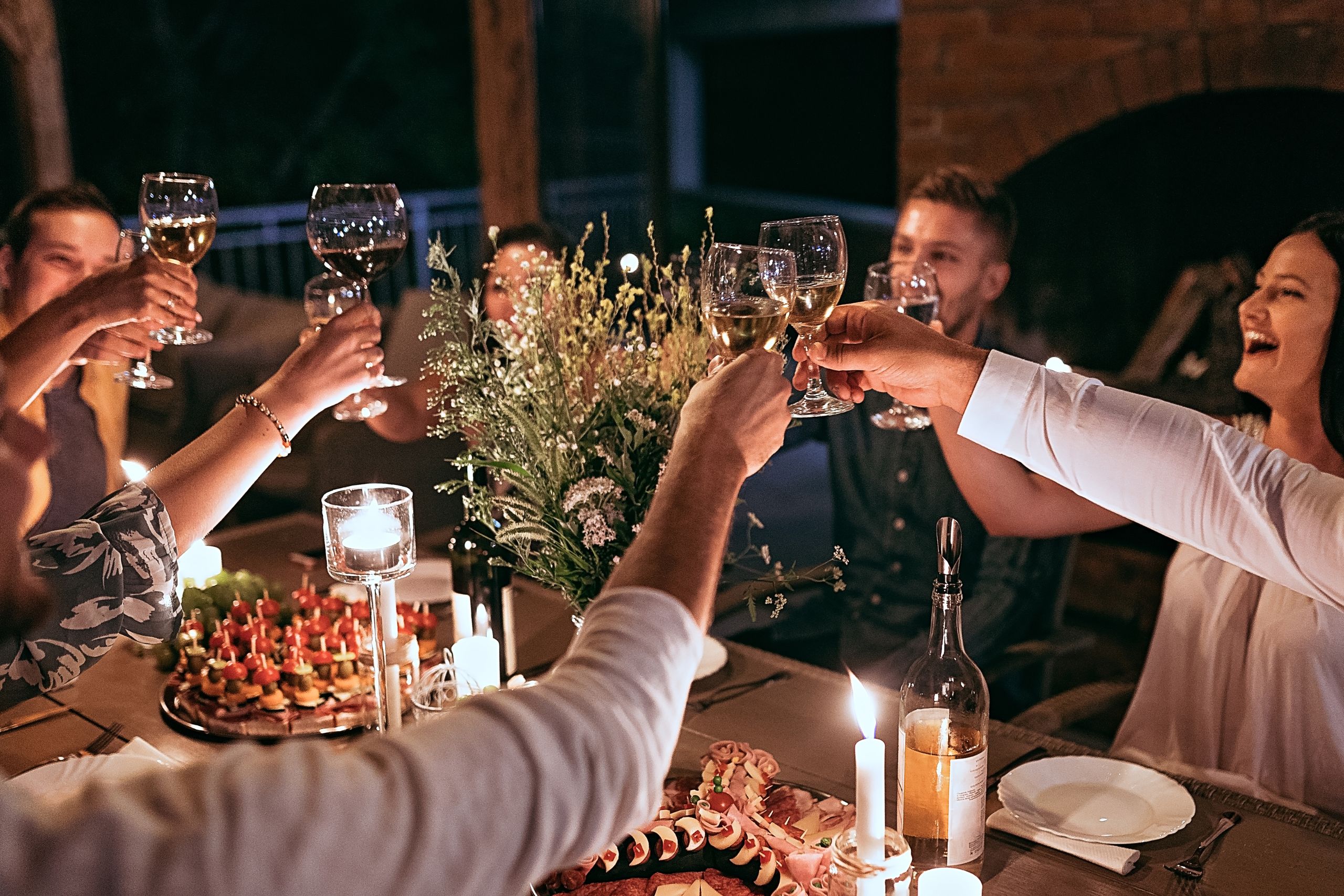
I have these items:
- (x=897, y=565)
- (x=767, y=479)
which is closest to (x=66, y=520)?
(x=897, y=565)

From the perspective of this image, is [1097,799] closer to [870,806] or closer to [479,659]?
[870,806]

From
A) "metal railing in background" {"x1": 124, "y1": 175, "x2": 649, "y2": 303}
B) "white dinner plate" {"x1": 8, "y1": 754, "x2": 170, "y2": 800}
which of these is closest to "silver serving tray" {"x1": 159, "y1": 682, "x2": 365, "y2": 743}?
"white dinner plate" {"x1": 8, "y1": 754, "x2": 170, "y2": 800}

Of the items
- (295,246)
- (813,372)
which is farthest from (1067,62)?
(295,246)

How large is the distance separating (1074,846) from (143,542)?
1.04 m

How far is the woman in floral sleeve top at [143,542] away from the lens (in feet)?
4.18

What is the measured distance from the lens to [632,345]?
1.39m

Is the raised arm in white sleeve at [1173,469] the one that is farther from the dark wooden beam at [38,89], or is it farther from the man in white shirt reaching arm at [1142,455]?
the dark wooden beam at [38,89]

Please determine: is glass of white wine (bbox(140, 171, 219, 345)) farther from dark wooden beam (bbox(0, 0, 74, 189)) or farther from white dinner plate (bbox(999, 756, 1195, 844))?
dark wooden beam (bbox(0, 0, 74, 189))

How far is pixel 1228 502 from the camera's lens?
1.23 meters

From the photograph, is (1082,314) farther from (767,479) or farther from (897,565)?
(767,479)

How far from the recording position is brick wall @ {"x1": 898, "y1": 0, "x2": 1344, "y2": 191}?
9.31 ft

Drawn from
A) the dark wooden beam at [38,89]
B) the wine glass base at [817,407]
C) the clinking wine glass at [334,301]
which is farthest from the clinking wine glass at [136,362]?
the dark wooden beam at [38,89]

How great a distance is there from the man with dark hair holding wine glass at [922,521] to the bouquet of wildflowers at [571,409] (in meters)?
0.85

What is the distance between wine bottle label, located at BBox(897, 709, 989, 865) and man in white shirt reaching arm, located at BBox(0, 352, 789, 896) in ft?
1.39
